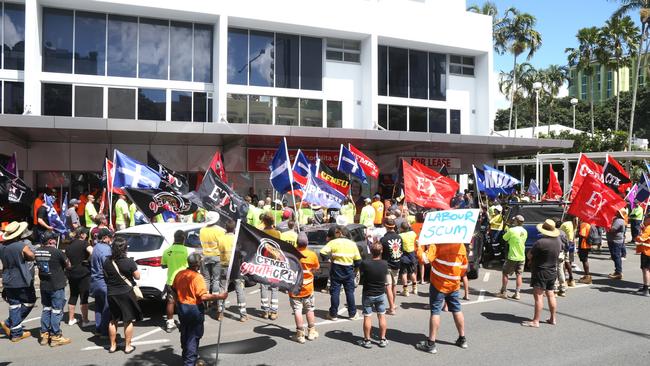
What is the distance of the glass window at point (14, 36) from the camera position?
19266 mm

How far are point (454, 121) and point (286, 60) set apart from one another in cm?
939

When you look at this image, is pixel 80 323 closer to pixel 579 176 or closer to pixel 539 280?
pixel 539 280

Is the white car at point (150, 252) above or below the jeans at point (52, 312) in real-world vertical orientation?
above

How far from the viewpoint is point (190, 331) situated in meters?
6.30

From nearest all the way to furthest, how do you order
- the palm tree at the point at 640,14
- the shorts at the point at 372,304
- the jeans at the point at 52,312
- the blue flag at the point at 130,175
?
the shorts at the point at 372,304
the jeans at the point at 52,312
the blue flag at the point at 130,175
the palm tree at the point at 640,14

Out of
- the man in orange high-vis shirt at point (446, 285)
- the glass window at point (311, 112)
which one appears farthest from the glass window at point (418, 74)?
the man in orange high-vis shirt at point (446, 285)

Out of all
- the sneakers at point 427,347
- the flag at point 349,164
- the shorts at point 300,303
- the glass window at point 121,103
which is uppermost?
the glass window at point 121,103

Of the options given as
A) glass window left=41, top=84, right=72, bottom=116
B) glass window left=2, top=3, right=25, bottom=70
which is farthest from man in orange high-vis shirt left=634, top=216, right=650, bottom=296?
glass window left=2, top=3, right=25, bottom=70

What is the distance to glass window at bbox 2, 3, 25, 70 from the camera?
19266mm

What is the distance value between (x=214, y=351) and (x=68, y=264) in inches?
104

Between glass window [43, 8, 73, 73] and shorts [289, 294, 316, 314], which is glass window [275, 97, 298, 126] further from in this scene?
shorts [289, 294, 316, 314]

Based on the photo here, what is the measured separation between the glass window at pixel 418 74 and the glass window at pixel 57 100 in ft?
49.4

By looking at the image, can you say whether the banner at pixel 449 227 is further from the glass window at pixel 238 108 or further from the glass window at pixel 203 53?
the glass window at pixel 203 53

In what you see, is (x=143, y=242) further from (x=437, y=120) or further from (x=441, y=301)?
(x=437, y=120)
